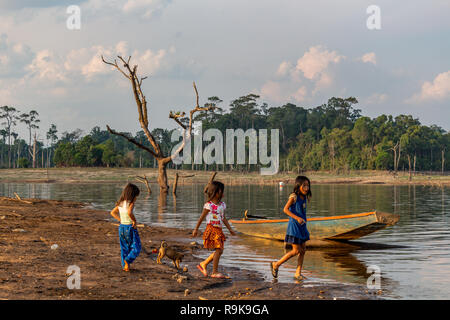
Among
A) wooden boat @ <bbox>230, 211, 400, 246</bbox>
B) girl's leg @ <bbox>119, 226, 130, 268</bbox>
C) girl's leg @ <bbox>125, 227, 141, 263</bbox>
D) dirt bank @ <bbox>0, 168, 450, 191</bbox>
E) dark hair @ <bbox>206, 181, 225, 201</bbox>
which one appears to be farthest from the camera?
dirt bank @ <bbox>0, 168, 450, 191</bbox>

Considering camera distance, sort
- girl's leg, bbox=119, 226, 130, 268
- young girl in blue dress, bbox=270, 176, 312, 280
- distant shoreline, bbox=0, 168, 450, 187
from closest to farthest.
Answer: girl's leg, bbox=119, 226, 130, 268 < young girl in blue dress, bbox=270, 176, 312, 280 < distant shoreline, bbox=0, 168, 450, 187

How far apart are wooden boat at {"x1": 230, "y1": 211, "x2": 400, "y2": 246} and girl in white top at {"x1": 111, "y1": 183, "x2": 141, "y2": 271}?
21.9 ft

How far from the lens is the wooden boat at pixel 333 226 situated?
13992 millimetres

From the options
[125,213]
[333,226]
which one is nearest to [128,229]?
[125,213]

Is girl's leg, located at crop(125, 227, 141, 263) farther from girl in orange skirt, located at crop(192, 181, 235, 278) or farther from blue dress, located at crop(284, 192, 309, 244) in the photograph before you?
blue dress, located at crop(284, 192, 309, 244)

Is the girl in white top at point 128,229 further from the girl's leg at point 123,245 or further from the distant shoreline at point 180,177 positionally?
the distant shoreline at point 180,177

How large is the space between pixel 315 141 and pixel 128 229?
113 meters

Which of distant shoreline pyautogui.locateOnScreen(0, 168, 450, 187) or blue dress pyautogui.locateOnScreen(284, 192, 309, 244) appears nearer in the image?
blue dress pyautogui.locateOnScreen(284, 192, 309, 244)

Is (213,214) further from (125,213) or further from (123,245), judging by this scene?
(123,245)

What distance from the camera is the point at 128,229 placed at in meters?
9.62

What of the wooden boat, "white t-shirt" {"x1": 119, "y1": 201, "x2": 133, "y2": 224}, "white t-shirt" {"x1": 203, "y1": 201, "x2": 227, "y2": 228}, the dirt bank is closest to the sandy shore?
"white t-shirt" {"x1": 119, "y1": 201, "x2": 133, "y2": 224}

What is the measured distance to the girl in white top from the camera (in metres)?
9.54
